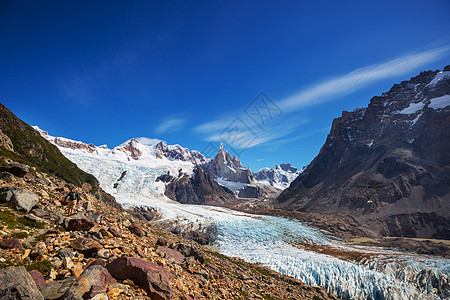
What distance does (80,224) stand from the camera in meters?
10.6

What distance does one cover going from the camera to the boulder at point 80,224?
34.3 feet

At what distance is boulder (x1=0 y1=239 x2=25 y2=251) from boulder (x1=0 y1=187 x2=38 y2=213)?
419 centimetres

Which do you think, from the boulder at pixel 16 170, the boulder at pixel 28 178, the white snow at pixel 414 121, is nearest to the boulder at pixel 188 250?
the boulder at pixel 28 178

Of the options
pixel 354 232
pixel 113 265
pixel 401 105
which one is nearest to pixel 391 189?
pixel 354 232

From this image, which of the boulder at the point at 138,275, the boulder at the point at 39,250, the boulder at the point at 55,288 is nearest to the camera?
the boulder at the point at 55,288

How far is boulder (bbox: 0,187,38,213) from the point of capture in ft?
35.5

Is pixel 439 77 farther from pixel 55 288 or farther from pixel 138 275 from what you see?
pixel 55 288

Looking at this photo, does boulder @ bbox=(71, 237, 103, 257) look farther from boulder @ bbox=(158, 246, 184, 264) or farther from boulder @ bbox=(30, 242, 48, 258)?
boulder @ bbox=(158, 246, 184, 264)

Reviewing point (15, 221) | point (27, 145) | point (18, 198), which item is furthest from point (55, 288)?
point (27, 145)

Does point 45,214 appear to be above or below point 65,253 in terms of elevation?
above

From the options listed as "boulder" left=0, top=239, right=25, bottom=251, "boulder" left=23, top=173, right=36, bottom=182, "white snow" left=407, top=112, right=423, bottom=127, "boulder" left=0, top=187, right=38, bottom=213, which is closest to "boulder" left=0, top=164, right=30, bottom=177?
"boulder" left=23, top=173, right=36, bottom=182

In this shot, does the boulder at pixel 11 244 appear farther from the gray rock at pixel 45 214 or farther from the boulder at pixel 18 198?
the boulder at pixel 18 198

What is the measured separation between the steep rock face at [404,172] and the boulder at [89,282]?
423 ft

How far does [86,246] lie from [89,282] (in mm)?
2214
